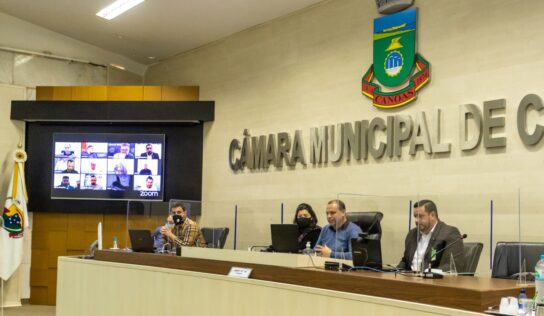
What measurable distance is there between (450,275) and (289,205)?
3.39 m

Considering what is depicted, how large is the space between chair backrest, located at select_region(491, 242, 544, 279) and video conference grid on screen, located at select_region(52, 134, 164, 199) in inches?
238

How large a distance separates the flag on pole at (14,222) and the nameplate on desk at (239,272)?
5.79 meters

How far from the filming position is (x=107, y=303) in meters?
5.91

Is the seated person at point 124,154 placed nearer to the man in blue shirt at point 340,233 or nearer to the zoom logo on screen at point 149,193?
the zoom logo on screen at point 149,193

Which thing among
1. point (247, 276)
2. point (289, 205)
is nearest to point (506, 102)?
point (289, 205)

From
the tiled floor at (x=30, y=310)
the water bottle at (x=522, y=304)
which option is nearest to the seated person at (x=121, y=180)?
the tiled floor at (x=30, y=310)

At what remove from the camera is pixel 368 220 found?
5.15 meters

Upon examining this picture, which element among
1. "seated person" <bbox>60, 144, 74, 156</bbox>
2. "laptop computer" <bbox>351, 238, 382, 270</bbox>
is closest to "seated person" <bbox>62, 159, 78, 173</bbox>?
"seated person" <bbox>60, 144, 74, 156</bbox>

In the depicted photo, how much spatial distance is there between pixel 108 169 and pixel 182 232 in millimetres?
4095

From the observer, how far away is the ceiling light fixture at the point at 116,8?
29.1 feet

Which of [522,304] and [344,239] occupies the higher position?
[344,239]

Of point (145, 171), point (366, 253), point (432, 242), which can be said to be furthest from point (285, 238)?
point (145, 171)

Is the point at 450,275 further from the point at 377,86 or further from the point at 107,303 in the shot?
the point at 377,86

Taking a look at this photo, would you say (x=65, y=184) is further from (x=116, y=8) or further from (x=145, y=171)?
(x=116, y=8)
